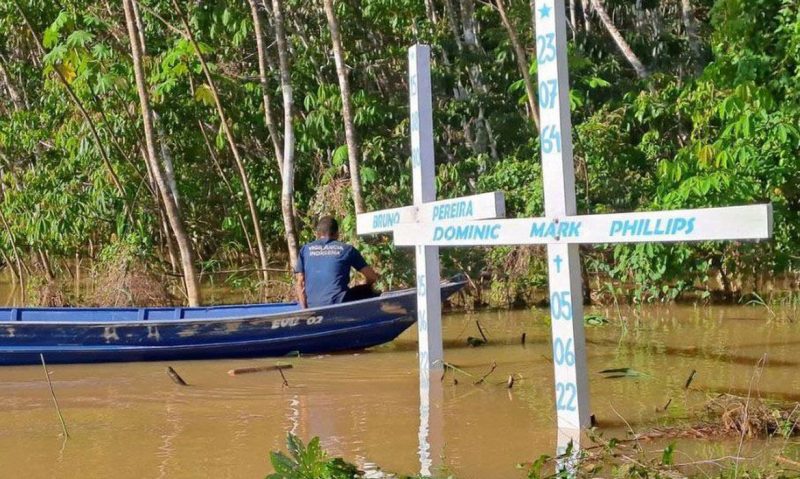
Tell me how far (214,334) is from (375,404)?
3.08 meters

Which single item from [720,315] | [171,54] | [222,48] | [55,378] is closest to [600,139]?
[720,315]

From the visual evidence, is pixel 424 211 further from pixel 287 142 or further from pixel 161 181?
pixel 287 142

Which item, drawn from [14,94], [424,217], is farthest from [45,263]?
[424,217]

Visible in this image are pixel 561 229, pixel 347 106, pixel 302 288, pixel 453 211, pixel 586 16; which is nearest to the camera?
pixel 561 229

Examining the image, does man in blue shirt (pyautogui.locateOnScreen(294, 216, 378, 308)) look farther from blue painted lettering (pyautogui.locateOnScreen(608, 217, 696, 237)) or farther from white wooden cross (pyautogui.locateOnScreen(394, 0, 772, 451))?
blue painted lettering (pyautogui.locateOnScreen(608, 217, 696, 237))

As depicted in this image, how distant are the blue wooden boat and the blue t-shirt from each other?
32cm

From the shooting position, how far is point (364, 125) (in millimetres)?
17828

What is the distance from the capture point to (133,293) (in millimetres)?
15445

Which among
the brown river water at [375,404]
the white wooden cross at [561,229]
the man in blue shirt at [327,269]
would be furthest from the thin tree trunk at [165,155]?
the white wooden cross at [561,229]

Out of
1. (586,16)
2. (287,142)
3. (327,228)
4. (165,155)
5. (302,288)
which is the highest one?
(586,16)

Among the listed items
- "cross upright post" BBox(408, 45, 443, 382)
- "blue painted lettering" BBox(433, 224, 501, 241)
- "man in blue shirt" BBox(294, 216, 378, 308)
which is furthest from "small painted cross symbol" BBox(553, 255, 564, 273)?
"man in blue shirt" BBox(294, 216, 378, 308)

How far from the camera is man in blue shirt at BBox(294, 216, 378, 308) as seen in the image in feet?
35.5

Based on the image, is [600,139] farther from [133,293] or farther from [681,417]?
[681,417]

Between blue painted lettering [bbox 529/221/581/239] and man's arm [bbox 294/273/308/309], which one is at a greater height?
blue painted lettering [bbox 529/221/581/239]
